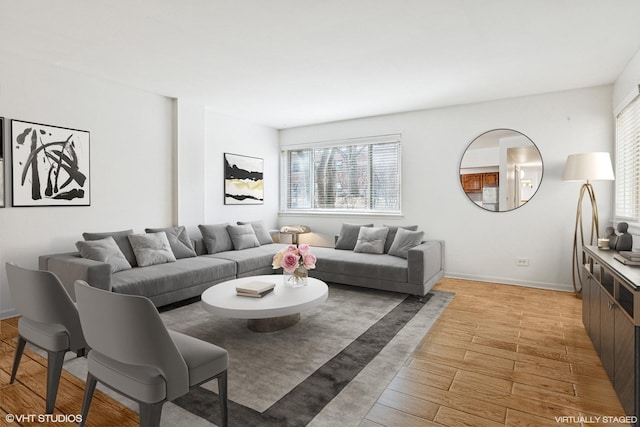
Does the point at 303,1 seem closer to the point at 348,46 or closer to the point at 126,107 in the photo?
the point at 348,46

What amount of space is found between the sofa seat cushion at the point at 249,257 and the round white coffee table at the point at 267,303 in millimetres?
1035

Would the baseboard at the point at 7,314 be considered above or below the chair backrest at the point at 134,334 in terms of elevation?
below

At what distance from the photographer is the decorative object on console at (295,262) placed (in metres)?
3.32

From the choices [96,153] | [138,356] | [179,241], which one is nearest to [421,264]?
[179,241]

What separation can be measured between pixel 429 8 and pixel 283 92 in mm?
2414

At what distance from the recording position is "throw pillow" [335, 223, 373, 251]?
214 inches

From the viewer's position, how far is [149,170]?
4.77 m

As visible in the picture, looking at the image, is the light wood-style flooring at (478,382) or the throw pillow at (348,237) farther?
the throw pillow at (348,237)

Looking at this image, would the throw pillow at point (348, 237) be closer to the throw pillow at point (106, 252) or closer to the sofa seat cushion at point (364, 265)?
the sofa seat cushion at point (364, 265)

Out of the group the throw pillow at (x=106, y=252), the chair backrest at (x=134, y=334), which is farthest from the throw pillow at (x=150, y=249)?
the chair backrest at (x=134, y=334)

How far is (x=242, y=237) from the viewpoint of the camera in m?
5.36

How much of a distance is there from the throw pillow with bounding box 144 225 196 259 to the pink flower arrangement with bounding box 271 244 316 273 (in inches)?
69.8

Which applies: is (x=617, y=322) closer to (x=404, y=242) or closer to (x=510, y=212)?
(x=404, y=242)

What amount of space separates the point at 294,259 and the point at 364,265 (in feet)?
4.85
